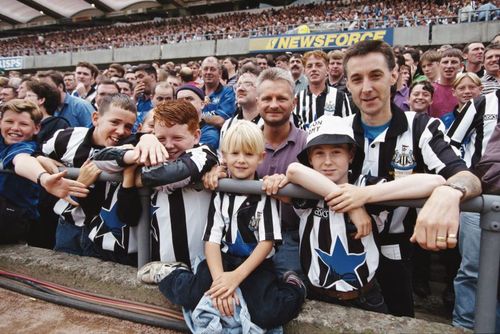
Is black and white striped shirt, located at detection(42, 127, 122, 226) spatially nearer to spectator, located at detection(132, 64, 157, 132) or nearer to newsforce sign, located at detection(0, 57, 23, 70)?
spectator, located at detection(132, 64, 157, 132)

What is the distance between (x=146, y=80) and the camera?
6.46m

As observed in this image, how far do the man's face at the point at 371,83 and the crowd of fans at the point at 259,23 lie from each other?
1892cm

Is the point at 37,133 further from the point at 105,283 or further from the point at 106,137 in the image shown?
the point at 105,283

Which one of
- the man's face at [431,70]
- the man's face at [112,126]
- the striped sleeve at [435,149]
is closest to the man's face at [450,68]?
the man's face at [431,70]

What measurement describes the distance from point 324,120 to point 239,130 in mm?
476

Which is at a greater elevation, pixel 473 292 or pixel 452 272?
pixel 473 292

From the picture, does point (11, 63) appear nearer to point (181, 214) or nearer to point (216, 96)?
point (216, 96)

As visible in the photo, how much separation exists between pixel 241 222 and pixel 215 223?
0.49 ft

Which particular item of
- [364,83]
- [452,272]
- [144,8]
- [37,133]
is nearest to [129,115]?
[37,133]

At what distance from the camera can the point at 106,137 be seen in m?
2.78

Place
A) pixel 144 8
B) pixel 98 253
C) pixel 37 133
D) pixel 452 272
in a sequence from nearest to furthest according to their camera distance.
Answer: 1. pixel 98 253
2. pixel 37 133
3. pixel 452 272
4. pixel 144 8

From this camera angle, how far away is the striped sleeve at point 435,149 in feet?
6.56

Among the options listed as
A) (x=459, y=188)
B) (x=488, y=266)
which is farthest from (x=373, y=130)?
(x=488, y=266)

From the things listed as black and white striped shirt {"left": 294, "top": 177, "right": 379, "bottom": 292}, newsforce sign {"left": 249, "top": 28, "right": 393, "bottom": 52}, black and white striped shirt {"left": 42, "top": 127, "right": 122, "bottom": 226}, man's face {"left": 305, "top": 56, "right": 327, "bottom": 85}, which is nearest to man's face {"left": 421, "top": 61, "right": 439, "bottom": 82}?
man's face {"left": 305, "top": 56, "right": 327, "bottom": 85}
